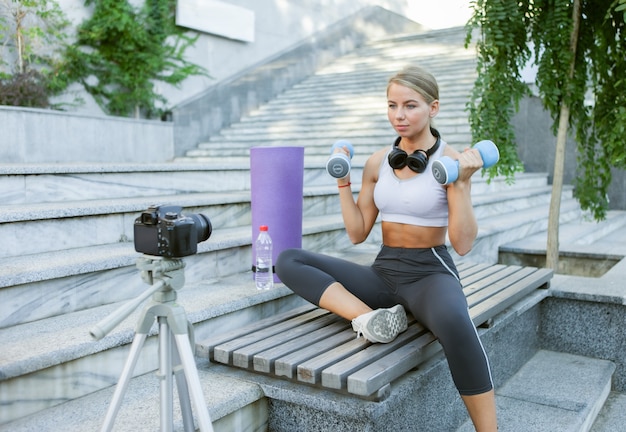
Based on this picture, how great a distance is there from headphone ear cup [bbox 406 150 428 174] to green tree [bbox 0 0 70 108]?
531 centimetres

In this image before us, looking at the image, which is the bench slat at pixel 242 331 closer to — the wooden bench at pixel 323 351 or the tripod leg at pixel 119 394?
the wooden bench at pixel 323 351

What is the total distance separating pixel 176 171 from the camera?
14.2 ft

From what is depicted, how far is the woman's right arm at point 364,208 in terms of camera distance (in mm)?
2980

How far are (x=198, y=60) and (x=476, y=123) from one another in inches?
255

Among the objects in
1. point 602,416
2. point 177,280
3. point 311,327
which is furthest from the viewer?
point 602,416

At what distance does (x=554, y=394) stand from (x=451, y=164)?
5.38 ft

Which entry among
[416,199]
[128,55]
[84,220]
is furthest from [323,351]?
[128,55]

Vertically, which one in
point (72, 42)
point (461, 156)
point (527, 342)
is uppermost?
point (72, 42)

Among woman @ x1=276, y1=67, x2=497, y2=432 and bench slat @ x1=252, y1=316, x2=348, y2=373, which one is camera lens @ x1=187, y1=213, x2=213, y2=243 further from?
woman @ x1=276, y1=67, x2=497, y2=432

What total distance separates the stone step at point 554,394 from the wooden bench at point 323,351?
493 mm

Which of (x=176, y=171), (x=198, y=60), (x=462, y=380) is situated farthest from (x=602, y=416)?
(x=198, y=60)

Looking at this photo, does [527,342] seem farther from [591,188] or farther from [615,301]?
[591,188]

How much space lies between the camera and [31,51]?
723 centimetres

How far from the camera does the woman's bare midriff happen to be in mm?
2779
